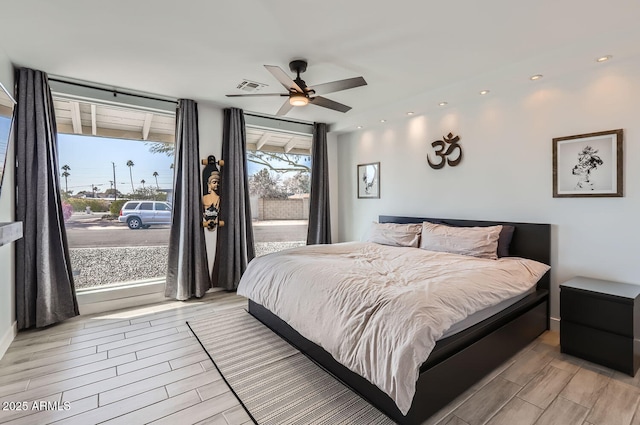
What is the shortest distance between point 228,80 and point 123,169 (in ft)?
6.20

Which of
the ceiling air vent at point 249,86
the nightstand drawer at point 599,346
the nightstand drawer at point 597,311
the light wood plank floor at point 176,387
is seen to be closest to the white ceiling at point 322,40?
the ceiling air vent at point 249,86

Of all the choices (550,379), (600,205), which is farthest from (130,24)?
(600,205)

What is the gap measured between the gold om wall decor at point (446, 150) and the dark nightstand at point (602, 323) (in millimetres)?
1939

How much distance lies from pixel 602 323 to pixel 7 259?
529cm

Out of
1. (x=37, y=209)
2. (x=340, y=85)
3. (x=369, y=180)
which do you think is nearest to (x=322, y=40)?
(x=340, y=85)

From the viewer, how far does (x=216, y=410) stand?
1960 mm

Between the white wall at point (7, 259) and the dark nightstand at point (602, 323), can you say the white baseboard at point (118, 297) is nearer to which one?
the white wall at point (7, 259)

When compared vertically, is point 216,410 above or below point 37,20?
below

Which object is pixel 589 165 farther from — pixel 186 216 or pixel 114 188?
pixel 114 188

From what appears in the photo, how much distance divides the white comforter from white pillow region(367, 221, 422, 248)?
→ 56 cm

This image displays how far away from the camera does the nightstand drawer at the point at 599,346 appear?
231 cm

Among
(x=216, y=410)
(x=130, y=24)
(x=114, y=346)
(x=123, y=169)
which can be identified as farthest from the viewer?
(x=123, y=169)

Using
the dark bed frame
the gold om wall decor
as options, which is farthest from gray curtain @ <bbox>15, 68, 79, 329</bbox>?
the gold om wall decor

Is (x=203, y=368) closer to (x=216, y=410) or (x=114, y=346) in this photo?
(x=216, y=410)
